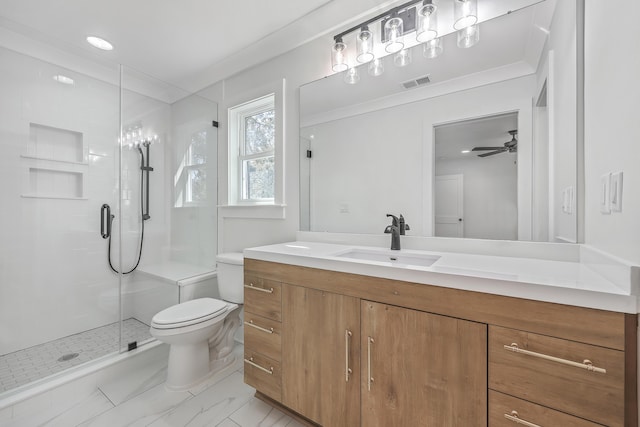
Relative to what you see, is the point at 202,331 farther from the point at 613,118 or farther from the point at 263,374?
the point at 613,118

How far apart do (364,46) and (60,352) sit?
122 inches

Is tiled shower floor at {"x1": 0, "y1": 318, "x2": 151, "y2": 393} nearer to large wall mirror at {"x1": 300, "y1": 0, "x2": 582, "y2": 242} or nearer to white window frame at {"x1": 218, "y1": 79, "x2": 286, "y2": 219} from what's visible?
white window frame at {"x1": 218, "y1": 79, "x2": 286, "y2": 219}

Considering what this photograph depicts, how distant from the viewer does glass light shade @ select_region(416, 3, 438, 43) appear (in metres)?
1.36

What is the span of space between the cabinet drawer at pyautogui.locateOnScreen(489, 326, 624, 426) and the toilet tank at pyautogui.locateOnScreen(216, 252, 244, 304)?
5.45ft

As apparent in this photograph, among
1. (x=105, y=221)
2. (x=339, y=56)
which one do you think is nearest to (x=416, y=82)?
(x=339, y=56)

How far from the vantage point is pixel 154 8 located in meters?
1.72

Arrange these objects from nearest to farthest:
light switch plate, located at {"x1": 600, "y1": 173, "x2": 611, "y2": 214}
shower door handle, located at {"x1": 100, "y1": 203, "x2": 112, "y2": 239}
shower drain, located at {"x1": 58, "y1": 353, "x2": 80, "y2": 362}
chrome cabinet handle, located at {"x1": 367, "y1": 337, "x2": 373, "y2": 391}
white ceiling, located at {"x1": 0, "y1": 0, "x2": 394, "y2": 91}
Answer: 1. light switch plate, located at {"x1": 600, "y1": 173, "x2": 611, "y2": 214}
2. chrome cabinet handle, located at {"x1": 367, "y1": 337, "x2": 373, "y2": 391}
3. white ceiling, located at {"x1": 0, "y1": 0, "x2": 394, "y2": 91}
4. shower drain, located at {"x1": 58, "y1": 353, "x2": 80, "y2": 362}
5. shower door handle, located at {"x1": 100, "y1": 203, "x2": 112, "y2": 239}

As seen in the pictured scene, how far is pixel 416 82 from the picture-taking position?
4.88 feet

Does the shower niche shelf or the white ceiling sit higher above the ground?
the white ceiling

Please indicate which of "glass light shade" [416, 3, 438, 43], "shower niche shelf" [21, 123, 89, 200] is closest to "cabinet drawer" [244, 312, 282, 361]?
"glass light shade" [416, 3, 438, 43]

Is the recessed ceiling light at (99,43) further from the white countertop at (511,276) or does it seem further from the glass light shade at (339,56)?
the white countertop at (511,276)

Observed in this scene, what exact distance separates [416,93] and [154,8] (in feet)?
6.02

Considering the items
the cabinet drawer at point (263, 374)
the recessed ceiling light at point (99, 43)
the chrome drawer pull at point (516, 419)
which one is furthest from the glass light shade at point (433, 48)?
the recessed ceiling light at point (99, 43)

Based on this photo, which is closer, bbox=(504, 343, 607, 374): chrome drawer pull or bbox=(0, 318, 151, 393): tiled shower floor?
bbox=(504, 343, 607, 374): chrome drawer pull
